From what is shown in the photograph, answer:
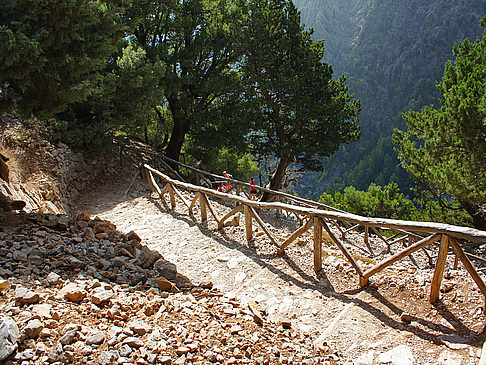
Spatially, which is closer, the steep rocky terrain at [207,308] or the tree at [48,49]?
the steep rocky terrain at [207,308]

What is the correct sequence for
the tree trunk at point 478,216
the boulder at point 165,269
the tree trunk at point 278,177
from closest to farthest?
the boulder at point 165,269
the tree trunk at point 478,216
the tree trunk at point 278,177

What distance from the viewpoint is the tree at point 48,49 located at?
4.43 metres

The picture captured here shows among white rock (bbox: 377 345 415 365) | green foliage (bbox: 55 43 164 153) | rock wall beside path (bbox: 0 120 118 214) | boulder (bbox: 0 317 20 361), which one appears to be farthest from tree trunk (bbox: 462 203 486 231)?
rock wall beside path (bbox: 0 120 118 214)

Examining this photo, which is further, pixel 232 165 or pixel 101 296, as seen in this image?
pixel 232 165

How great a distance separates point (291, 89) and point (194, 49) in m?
4.93

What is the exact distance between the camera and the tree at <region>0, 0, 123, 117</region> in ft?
Result: 14.5

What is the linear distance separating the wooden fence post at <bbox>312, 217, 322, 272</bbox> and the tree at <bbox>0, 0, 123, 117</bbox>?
4674 millimetres

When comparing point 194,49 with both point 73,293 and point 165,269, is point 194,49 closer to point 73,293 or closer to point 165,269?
point 165,269

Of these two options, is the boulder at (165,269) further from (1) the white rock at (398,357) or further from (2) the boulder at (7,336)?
(1) the white rock at (398,357)

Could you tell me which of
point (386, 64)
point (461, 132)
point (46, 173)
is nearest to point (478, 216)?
point (461, 132)

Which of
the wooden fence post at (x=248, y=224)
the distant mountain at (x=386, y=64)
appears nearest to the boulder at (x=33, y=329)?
the wooden fence post at (x=248, y=224)

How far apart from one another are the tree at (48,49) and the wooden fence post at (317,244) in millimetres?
4674

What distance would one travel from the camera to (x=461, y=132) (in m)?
8.84

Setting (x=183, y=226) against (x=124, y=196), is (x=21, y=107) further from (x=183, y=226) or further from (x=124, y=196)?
Result: (x=124, y=196)
